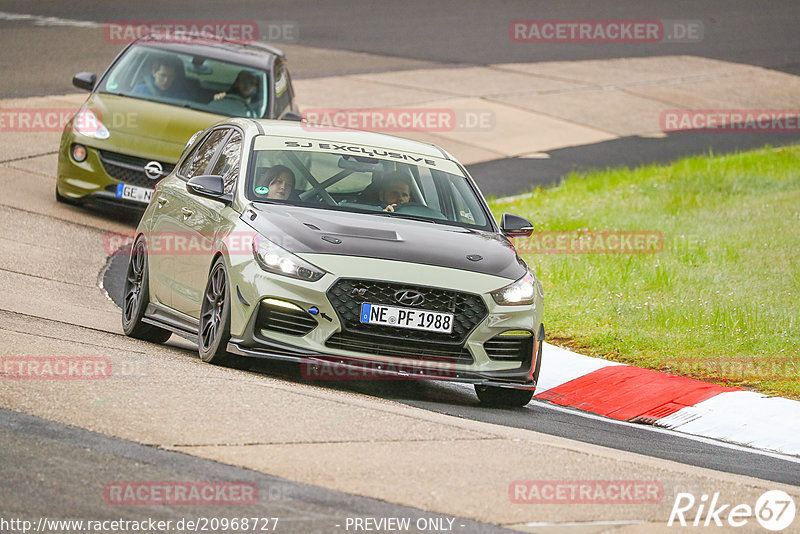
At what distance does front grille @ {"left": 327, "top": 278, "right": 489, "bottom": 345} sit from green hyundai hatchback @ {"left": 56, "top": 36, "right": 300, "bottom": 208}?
271 inches

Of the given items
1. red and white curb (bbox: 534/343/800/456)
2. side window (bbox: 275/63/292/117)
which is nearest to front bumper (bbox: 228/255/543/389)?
red and white curb (bbox: 534/343/800/456)

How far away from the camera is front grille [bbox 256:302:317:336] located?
8.17 metres

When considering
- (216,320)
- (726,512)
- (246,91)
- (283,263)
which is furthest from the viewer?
(246,91)

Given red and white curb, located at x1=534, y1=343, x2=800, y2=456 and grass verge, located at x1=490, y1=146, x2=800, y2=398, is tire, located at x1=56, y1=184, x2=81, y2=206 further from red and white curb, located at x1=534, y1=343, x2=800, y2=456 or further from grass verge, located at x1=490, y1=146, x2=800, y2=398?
red and white curb, located at x1=534, y1=343, x2=800, y2=456

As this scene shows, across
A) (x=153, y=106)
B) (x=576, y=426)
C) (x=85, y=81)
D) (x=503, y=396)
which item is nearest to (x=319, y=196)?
(x=503, y=396)

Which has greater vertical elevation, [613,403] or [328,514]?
[328,514]

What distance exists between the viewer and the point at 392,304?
8.23 metres

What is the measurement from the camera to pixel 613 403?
389 inches

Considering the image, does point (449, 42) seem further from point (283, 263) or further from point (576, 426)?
point (283, 263)

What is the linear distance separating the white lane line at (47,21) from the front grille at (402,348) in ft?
74.6

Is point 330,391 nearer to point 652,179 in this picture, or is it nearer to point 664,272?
point 664,272

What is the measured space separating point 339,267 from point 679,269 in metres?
6.90

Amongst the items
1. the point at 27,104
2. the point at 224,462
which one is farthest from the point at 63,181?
the point at 224,462

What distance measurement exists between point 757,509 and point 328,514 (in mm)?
2161
